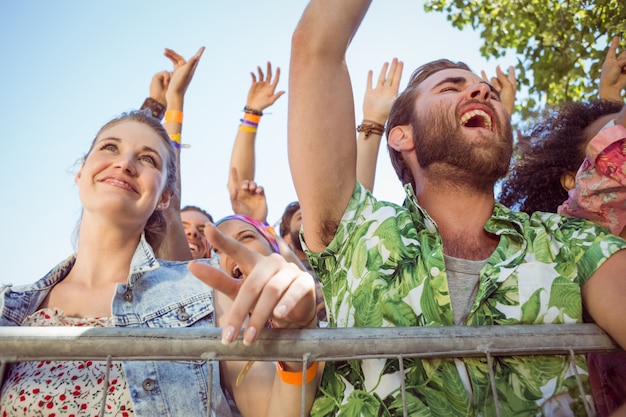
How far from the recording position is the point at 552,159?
3.07 metres

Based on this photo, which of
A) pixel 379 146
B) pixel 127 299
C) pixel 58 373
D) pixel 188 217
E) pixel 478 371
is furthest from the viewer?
pixel 188 217

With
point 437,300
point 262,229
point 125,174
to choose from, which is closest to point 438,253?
point 437,300

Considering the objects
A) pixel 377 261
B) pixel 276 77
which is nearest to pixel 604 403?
pixel 377 261

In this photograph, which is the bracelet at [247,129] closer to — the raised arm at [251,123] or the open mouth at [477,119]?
the raised arm at [251,123]

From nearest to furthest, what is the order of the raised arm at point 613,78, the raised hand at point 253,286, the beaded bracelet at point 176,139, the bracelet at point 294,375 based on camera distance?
1. the raised hand at point 253,286
2. the bracelet at point 294,375
3. the raised arm at point 613,78
4. the beaded bracelet at point 176,139

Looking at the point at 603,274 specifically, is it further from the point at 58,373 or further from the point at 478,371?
the point at 58,373

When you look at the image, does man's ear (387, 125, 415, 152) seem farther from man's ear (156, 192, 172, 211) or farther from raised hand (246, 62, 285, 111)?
raised hand (246, 62, 285, 111)

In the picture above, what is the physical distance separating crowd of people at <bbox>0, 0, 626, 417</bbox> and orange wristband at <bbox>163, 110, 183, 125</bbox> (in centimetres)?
131

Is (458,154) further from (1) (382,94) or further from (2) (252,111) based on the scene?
(2) (252,111)

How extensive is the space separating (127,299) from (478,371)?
1.42 m

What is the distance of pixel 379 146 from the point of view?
9.96ft

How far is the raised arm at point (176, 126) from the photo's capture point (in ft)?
11.1

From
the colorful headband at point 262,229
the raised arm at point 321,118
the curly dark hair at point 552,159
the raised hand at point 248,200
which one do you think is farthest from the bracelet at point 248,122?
the raised arm at point 321,118

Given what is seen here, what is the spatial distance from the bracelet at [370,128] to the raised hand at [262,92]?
2.18m
